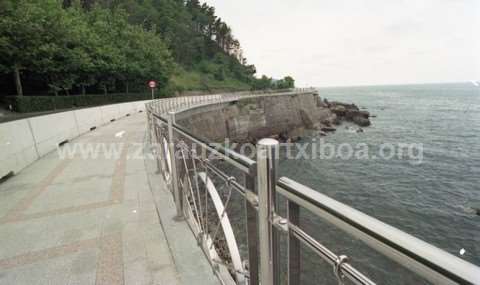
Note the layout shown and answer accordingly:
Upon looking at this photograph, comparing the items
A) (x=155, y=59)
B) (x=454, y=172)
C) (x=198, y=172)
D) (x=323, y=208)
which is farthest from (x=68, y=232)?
(x=155, y=59)

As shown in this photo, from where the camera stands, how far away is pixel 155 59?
96.1ft

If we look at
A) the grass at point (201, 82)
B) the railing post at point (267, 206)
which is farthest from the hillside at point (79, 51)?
the railing post at point (267, 206)

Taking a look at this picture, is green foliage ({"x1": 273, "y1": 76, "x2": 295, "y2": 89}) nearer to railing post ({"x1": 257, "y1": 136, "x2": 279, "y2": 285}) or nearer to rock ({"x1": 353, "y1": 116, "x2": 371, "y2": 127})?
rock ({"x1": 353, "y1": 116, "x2": 371, "y2": 127})

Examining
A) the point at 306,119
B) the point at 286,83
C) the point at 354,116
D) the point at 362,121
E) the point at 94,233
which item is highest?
the point at 286,83

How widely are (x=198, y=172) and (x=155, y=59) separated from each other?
30.0m

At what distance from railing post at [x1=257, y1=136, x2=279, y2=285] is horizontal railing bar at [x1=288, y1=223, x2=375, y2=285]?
156 mm

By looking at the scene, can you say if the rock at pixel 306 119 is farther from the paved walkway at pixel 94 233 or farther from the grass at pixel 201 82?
the paved walkway at pixel 94 233

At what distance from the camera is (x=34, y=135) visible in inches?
255

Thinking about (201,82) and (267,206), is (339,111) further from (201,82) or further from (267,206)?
(267,206)

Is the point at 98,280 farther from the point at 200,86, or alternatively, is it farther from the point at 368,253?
the point at 200,86

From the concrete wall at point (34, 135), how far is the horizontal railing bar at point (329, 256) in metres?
6.29

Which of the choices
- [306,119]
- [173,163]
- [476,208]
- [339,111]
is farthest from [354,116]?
[173,163]

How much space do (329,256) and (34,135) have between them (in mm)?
8008

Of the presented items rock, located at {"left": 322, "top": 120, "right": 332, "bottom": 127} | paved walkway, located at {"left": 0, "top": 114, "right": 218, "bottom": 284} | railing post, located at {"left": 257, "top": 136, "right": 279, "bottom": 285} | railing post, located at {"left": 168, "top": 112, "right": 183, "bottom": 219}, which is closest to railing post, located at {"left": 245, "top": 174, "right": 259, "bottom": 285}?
railing post, located at {"left": 257, "top": 136, "right": 279, "bottom": 285}
